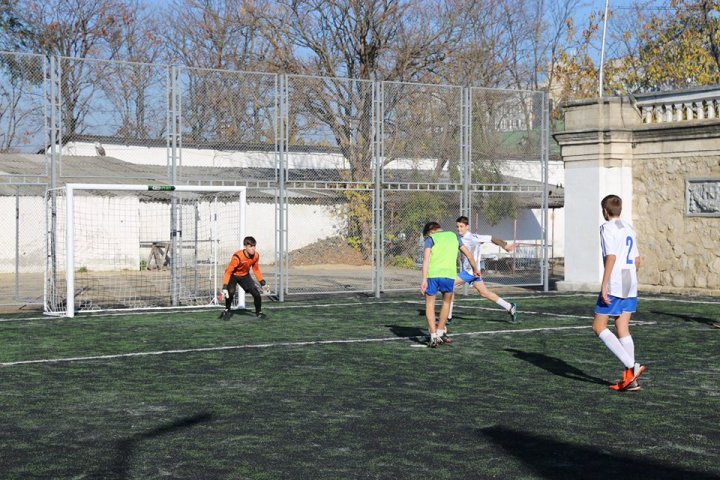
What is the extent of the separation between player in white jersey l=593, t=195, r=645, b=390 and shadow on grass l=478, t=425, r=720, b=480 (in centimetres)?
263

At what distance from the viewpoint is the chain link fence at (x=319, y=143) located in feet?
69.4

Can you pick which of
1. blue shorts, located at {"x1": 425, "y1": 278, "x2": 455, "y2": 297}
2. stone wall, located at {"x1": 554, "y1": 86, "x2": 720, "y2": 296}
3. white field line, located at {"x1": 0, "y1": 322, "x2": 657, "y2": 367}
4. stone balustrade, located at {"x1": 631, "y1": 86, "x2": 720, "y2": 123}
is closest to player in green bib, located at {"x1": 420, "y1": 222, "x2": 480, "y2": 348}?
blue shorts, located at {"x1": 425, "y1": 278, "x2": 455, "y2": 297}

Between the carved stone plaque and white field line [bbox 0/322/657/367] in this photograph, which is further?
the carved stone plaque

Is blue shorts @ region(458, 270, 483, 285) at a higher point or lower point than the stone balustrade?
lower

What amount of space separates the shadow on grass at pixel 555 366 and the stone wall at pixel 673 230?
1124 centimetres

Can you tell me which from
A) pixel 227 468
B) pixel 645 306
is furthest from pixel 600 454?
pixel 645 306

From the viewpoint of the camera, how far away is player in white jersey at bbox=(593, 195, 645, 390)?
11281mm

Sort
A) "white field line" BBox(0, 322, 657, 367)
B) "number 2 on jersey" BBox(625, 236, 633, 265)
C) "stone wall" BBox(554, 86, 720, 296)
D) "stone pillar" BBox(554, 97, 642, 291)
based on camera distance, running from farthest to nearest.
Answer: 1. "stone pillar" BBox(554, 97, 642, 291)
2. "stone wall" BBox(554, 86, 720, 296)
3. "white field line" BBox(0, 322, 657, 367)
4. "number 2 on jersey" BBox(625, 236, 633, 265)

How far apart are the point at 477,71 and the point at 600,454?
37.9 m

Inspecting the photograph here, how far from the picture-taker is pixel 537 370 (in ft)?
41.8

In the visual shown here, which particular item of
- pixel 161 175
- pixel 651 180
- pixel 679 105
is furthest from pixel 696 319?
pixel 161 175

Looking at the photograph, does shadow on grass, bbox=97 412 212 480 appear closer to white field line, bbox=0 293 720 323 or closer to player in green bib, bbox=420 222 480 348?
player in green bib, bbox=420 222 480 348

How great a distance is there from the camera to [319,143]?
2428cm

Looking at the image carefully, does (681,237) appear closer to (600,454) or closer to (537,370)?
(537,370)
